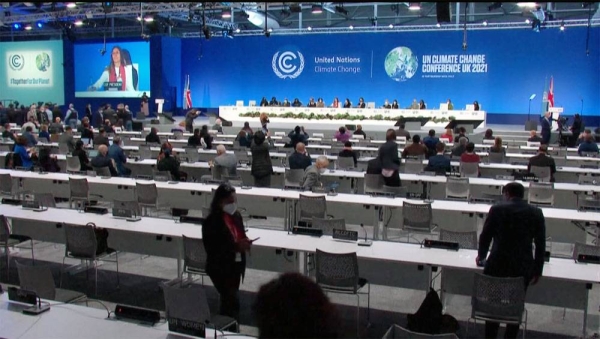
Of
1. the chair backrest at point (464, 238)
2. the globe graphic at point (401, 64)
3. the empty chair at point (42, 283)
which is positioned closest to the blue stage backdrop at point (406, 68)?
the globe graphic at point (401, 64)

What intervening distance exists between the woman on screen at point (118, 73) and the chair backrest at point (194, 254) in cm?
2490

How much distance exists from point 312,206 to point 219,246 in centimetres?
320

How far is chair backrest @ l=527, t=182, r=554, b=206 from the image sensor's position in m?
8.71

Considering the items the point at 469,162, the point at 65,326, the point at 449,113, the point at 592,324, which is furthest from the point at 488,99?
the point at 65,326

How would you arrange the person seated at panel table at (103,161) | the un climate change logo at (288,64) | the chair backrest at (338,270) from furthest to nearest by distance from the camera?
the un climate change logo at (288,64) < the person seated at panel table at (103,161) < the chair backrest at (338,270)

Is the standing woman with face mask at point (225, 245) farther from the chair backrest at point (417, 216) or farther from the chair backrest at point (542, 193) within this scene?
the chair backrest at point (542, 193)

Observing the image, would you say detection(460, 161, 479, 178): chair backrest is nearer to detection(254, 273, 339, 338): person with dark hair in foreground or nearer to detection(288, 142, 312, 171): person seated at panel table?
detection(288, 142, 312, 171): person seated at panel table

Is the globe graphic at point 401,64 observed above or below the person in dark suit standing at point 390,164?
above

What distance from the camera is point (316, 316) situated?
1.68m

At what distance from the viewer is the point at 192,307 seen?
397 cm

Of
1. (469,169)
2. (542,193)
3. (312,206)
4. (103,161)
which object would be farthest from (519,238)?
(103,161)

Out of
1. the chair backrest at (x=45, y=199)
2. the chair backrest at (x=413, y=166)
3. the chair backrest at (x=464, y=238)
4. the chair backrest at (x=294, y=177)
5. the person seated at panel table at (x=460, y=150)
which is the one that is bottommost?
the chair backrest at (x=464, y=238)

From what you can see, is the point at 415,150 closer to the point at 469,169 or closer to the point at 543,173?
the point at 469,169

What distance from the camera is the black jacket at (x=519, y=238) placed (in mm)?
4645
